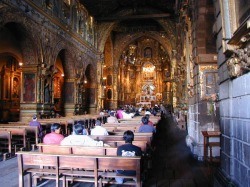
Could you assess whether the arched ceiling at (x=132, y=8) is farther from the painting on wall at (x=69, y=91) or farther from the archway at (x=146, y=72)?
the archway at (x=146, y=72)

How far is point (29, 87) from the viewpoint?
1488cm

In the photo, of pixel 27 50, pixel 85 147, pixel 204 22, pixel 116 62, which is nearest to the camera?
pixel 85 147

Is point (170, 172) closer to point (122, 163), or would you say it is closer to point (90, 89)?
point (122, 163)

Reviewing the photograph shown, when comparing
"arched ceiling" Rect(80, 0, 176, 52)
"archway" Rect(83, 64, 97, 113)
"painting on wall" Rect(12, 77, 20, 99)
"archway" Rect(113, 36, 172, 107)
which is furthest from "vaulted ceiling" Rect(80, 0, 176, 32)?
"archway" Rect(113, 36, 172, 107)

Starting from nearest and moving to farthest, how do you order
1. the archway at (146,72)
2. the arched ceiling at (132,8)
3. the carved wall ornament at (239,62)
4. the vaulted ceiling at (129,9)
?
the carved wall ornament at (239,62)
the arched ceiling at (132,8)
the vaulted ceiling at (129,9)
the archway at (146,72)

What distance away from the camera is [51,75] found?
53.3 feet

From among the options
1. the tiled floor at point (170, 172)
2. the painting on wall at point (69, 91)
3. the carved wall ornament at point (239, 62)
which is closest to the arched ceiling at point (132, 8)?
the painting on wall at point (69, 91)

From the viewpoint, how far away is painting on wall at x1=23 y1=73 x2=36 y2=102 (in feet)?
48.5

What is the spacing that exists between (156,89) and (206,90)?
3383cm

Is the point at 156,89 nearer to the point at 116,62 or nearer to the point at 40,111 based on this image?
the point at 116,62

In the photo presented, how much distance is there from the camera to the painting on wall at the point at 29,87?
14.8 meters

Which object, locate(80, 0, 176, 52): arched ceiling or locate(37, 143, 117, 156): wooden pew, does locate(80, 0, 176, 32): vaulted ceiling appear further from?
locate(37, 143, 117, 156): wooden pew

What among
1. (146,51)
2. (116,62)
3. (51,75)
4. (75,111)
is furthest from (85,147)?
(146,51)

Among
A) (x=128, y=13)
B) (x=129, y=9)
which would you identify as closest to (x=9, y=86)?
(x=128, y=13)
